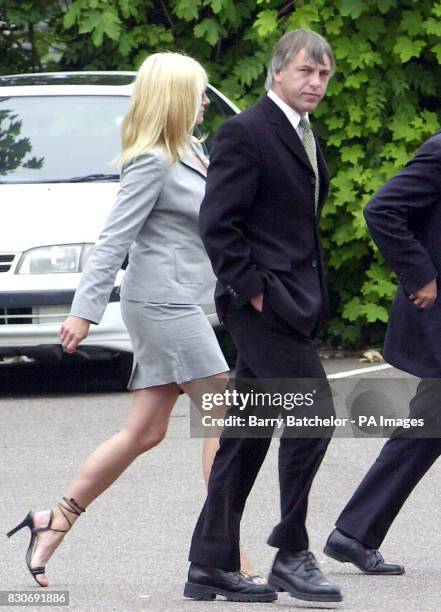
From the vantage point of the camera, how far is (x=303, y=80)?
4723mm

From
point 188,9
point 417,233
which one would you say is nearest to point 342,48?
point 188,9

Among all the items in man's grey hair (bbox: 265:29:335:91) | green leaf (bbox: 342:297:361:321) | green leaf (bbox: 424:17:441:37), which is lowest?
green leaf (bbox: 342:297:361:321)

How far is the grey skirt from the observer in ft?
16.3

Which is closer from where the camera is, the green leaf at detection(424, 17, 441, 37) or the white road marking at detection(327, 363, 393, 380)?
the white road marking at detection(327, 363, 393, 380)

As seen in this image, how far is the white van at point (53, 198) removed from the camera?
337 inches

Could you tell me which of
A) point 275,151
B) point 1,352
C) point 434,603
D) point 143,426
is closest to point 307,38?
point 275,151

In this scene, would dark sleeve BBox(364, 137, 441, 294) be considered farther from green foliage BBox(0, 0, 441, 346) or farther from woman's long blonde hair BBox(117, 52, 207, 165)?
green foliage BBox(0, 0, 441, 346)

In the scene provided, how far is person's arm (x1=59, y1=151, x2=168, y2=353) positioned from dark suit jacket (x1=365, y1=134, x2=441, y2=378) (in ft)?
2.33

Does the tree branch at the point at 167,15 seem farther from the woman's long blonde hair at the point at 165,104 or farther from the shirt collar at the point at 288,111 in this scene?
the shirt collar at the point at 288,111

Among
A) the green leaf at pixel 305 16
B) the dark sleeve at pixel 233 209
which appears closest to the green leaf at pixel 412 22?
the green leaf at pixel 305 16

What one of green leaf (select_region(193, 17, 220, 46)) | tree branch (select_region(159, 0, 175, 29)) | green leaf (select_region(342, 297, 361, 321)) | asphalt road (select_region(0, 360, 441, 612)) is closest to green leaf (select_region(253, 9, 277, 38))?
green leaf (select_region(193, 17, 220, 46))

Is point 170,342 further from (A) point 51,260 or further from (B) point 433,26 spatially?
(B) point 433,26

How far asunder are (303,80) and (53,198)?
4.27m

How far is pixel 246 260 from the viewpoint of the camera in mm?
4648
